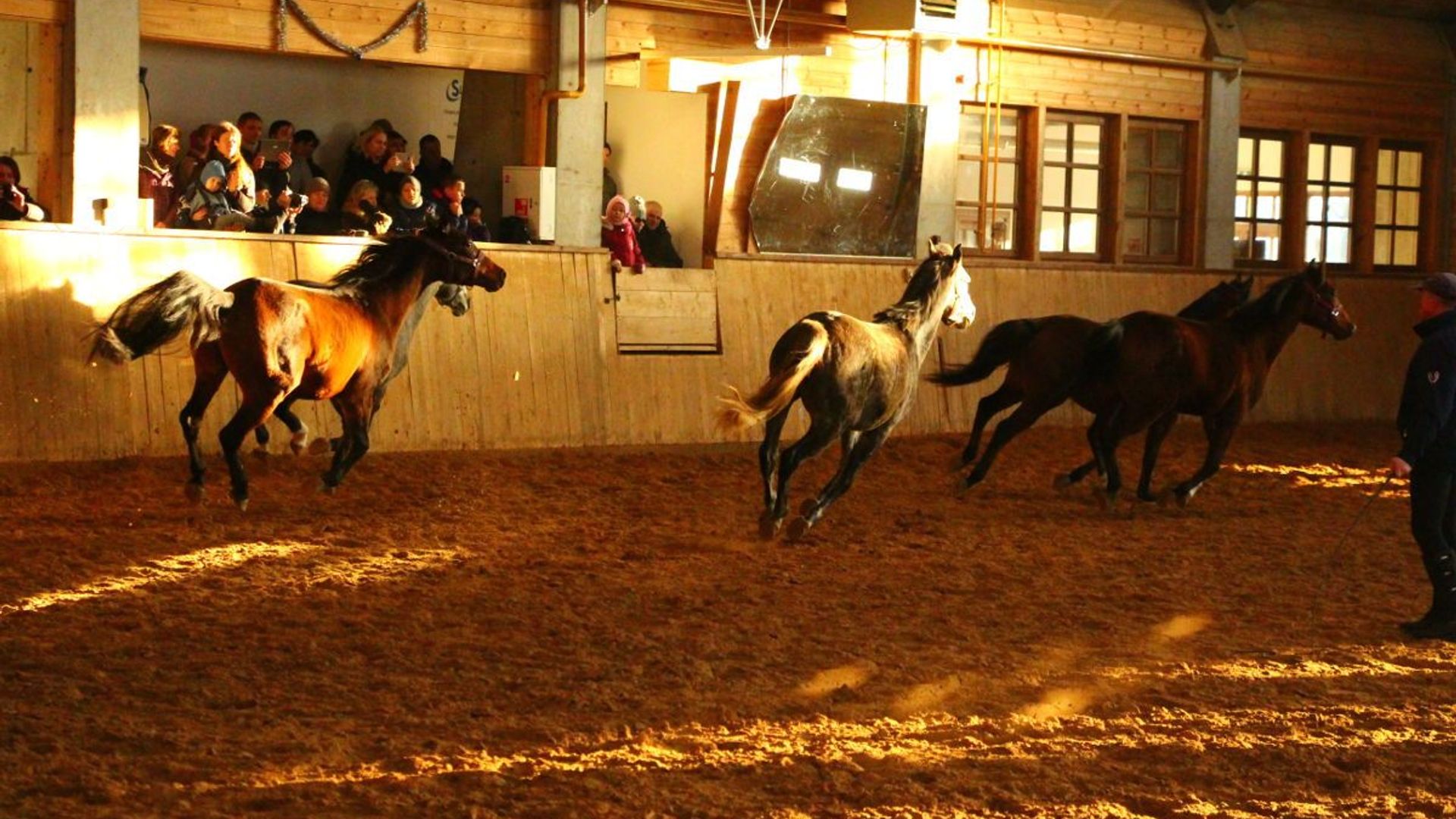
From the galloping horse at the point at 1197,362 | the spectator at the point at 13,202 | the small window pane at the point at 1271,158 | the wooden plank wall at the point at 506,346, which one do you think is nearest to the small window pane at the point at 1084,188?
the wooden plank wall at the point at 506,346

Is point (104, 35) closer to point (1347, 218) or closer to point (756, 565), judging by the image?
point (756, 565)

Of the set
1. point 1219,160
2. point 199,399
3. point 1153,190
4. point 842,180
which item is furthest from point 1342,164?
point 199,399

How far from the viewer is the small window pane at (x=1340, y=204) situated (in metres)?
21.0

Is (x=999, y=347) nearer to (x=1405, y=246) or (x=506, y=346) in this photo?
(x=506, y=346)

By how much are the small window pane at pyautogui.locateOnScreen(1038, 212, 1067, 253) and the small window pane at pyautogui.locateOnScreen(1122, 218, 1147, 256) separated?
0.88 m

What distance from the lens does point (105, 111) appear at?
1238 cm

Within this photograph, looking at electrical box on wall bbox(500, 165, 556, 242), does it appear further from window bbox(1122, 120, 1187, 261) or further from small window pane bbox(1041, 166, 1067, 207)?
window bbox(1122, 120, 1187, 261)

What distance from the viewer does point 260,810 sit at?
4883 millimetres

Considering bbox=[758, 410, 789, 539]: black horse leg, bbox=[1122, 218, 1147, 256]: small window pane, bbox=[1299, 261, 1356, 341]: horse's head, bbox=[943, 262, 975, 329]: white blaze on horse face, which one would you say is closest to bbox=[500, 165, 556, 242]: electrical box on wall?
bbox=[943, 262, 975, 329]: white blaze on horse face

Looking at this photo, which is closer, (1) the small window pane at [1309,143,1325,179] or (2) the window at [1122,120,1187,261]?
(2) the window at [1122,120,1187,261]

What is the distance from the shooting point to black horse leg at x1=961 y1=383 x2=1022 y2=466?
12.3 metres

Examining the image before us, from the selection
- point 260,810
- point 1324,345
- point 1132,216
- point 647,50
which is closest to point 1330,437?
point 1324,345

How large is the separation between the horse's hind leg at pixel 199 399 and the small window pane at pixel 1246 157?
13.6 m

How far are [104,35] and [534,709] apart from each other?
815cm
